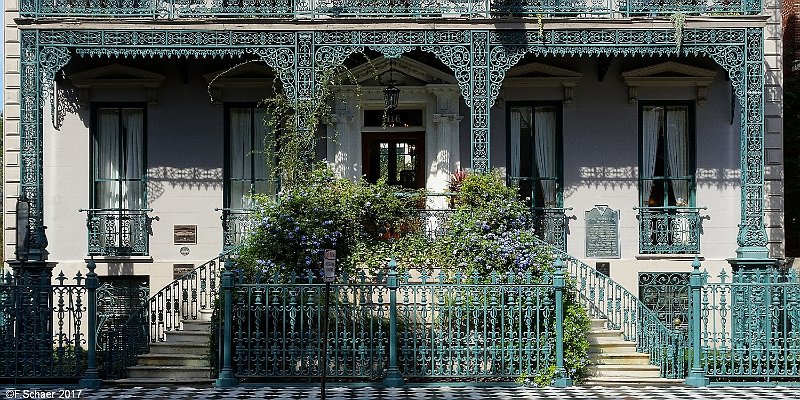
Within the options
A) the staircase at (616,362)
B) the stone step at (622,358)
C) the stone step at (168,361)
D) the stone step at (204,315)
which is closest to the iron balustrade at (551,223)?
the staircase at (616,362)

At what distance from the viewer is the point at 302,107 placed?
19453mm

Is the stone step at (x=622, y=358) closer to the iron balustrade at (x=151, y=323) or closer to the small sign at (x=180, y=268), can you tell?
the iron balustrade at (x=151, y=323)

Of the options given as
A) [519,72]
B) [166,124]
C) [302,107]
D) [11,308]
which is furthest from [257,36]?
[11,308]

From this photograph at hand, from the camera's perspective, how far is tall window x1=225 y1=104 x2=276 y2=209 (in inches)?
872

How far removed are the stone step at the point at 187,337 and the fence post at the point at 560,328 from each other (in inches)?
214

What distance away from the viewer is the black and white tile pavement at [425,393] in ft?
48.3

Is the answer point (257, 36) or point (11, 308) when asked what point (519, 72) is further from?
point (11, 308)

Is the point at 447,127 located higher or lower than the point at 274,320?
higher

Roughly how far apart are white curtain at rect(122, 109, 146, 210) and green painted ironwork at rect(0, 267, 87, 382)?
20.7 ft

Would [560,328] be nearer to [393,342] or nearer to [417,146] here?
[393,342]

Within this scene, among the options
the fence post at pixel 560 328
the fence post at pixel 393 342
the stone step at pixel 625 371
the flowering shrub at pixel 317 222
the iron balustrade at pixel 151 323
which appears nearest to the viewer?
the fence post at pixel 393 342

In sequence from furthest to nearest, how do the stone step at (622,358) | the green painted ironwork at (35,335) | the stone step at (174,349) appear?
the stone step at (174,349)
the stone step at (622,358)
the green painted ironwork at (35,335)

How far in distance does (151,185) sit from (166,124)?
1.20m

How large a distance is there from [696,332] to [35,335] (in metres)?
8.99
